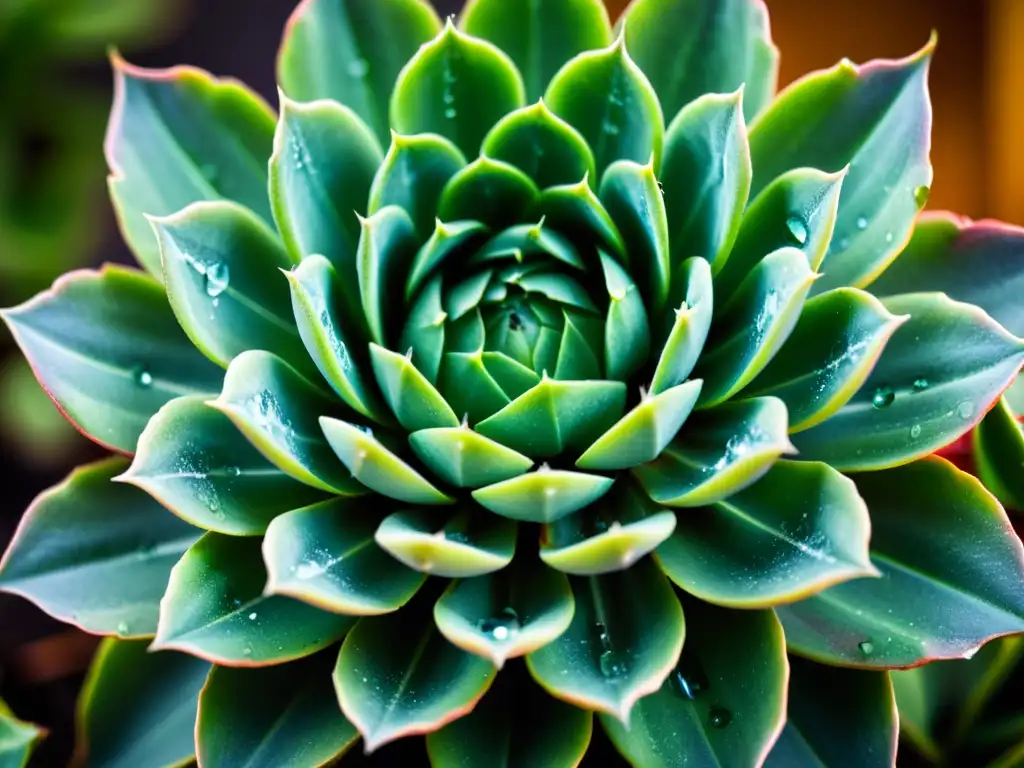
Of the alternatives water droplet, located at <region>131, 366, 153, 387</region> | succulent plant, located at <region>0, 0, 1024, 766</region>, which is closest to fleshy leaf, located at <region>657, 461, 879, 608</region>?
succulent plant, located at <region>0, 0, 1024, 766</region>

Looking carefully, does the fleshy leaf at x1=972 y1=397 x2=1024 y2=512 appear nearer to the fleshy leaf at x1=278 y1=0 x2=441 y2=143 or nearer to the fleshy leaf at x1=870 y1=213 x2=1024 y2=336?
the fleshy leaf at x1=870 y1=213 x2=1024 y2=336

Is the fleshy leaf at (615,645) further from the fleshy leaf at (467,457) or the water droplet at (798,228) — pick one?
the water droplet at (798,228)

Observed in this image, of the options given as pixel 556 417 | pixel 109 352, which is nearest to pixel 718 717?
pixel 556 417

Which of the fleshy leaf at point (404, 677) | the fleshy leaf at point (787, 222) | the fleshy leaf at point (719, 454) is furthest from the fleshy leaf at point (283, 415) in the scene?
the fleshy leaf at point (787, 222)

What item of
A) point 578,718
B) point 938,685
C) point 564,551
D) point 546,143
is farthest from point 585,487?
point 938,685

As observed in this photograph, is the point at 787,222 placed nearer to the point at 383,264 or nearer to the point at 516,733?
the point at 383,264
